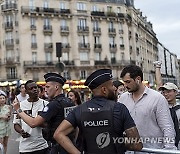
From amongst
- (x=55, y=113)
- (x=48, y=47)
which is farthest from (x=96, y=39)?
(x=55, y=113)

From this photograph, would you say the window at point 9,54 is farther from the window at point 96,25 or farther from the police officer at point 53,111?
the police officer at point 53,111

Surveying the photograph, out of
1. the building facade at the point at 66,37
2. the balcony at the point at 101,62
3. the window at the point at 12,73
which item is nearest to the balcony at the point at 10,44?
the building facade at the point at 66,37

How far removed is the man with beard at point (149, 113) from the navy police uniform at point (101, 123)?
2.75 feet

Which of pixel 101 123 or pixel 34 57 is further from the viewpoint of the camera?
Answer: pixel 34 57

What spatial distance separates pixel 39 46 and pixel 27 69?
420cm

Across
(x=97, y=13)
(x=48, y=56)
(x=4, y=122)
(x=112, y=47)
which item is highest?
(x=97, y=13)

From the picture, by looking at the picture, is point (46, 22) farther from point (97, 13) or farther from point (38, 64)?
point (97, 13)

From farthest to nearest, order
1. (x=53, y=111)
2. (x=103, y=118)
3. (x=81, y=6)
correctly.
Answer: (x=81, y=6) → (x=53, y=111) → (x=103, y=118)

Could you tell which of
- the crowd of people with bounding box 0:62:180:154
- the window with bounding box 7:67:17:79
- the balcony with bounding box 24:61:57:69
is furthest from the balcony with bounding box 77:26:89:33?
the crowd of people with bounding box 0:62:180:154

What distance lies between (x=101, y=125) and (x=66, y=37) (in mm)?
55893

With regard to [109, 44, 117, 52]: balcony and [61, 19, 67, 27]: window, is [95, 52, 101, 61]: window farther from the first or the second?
[61, 19, 67, 27]: window

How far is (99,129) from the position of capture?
3025 millimetres

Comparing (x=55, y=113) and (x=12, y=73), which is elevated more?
(x=12, y=73)

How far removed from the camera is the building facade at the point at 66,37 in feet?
179
